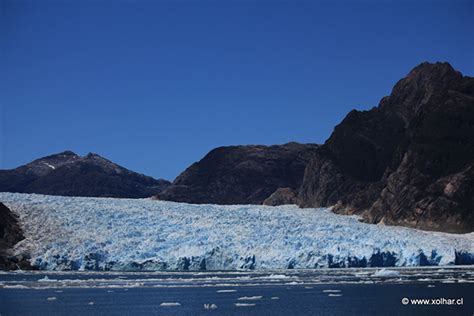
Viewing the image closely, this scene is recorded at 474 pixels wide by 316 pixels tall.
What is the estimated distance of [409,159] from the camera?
3410 inches

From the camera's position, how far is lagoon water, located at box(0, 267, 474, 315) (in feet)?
108

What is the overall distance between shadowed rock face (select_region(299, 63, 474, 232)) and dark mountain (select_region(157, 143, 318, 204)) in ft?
136

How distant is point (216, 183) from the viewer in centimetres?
15912

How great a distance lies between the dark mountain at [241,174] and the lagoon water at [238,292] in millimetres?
98011

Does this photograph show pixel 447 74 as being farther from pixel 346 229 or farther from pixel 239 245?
pixel 239 245

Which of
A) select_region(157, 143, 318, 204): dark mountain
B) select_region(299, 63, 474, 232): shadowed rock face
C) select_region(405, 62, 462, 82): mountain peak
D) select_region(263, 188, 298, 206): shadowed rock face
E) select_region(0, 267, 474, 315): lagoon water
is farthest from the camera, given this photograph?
select_region(157, 143, 318, 204): dark mountain

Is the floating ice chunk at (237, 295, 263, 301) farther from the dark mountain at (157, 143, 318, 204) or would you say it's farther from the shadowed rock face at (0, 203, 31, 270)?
the dark mountain at (157, 143, 318, 204)

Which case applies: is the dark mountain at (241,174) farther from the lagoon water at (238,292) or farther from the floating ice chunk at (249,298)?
the floating ice chunk at (249,298)

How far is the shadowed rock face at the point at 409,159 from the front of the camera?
265 ft

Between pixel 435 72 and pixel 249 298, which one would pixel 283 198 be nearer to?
pixel 435 72

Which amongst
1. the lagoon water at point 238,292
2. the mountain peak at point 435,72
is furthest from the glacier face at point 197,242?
the mountain peak at point 435,72

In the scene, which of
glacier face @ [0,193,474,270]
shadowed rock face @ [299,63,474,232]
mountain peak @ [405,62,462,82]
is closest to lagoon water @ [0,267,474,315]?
glacier face @ [0,193,474,270]

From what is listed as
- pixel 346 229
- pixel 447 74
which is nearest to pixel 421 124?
pixel 447 74

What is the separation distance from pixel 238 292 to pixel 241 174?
397 ft
